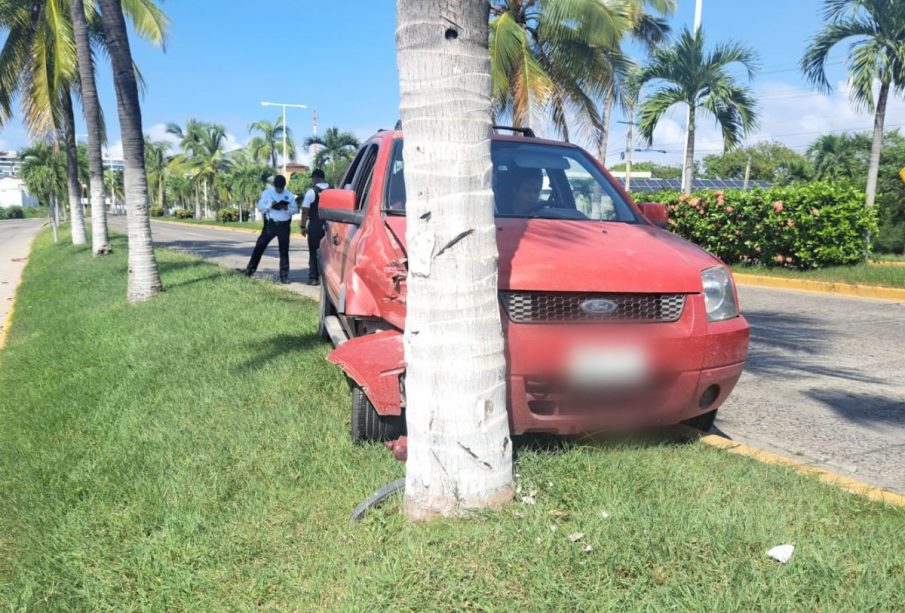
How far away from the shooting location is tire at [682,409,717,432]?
156 inches

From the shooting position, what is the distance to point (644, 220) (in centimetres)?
451

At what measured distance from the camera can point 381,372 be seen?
10.5ft

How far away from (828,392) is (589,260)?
2.93 m

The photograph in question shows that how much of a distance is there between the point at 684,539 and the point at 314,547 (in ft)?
4.46

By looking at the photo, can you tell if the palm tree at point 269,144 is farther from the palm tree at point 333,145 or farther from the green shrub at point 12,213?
the green shrub at point 12,213

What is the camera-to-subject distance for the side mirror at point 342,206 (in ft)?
14.3

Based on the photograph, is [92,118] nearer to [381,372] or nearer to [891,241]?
[381,372]

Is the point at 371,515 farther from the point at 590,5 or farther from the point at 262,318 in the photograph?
the point at 590,5

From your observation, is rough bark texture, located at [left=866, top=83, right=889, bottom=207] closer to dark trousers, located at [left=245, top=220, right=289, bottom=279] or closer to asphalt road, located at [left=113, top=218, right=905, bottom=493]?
asphalt road, located at [left=113, top=218, right=905, bottom=493]

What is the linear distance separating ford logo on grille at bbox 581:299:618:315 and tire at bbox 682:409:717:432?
1085 millimetres

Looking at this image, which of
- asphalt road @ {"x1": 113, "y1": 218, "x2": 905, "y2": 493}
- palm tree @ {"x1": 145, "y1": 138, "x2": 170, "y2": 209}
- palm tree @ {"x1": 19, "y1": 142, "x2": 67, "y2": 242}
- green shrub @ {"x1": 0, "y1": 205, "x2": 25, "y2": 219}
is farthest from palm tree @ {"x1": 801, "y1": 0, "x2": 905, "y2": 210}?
green shrub @ {"x1": 0, "y1": 205, "x2": 25, "y2": 219}

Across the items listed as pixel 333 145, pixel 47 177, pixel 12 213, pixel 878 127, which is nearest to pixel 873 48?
pixel 878 127

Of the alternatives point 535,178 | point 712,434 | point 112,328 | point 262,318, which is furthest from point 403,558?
point 112,328

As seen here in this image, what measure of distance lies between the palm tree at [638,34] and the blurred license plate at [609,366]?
50.7 feet
